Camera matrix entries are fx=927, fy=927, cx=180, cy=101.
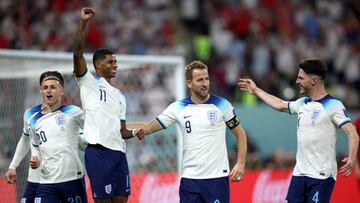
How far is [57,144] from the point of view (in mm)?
9734

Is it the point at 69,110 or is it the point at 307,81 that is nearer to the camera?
the point at 307,81

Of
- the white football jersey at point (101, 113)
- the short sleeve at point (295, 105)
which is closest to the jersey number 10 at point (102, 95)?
the white football jersey at point (101, 113)

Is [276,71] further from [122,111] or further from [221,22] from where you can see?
[122,111]

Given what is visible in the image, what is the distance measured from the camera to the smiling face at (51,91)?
9.82 m

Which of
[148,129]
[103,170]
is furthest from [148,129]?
[103,170]

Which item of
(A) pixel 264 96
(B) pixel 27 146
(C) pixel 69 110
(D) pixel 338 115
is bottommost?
(B) pixel 27 146

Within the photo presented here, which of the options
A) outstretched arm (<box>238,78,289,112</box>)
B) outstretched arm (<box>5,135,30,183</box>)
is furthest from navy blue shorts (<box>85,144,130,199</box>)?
outstretched arm (<box>238,78,289,112</box>)

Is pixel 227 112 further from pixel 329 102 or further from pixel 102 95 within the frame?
pixel 102 95

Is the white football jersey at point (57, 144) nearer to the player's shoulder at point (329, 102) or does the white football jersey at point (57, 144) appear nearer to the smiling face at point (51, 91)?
the smiling face at point (51, 91)

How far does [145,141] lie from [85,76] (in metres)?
4.85

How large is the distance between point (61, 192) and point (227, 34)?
12437 mm

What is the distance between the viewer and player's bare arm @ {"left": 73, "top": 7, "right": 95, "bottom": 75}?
9273 mm

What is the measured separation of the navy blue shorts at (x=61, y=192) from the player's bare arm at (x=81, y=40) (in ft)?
3.93

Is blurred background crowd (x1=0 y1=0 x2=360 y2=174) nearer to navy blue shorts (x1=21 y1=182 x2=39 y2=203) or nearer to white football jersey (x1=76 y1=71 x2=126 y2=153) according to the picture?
navy blue shorts (x1=21 y1=182 x2=39 y2=203)
